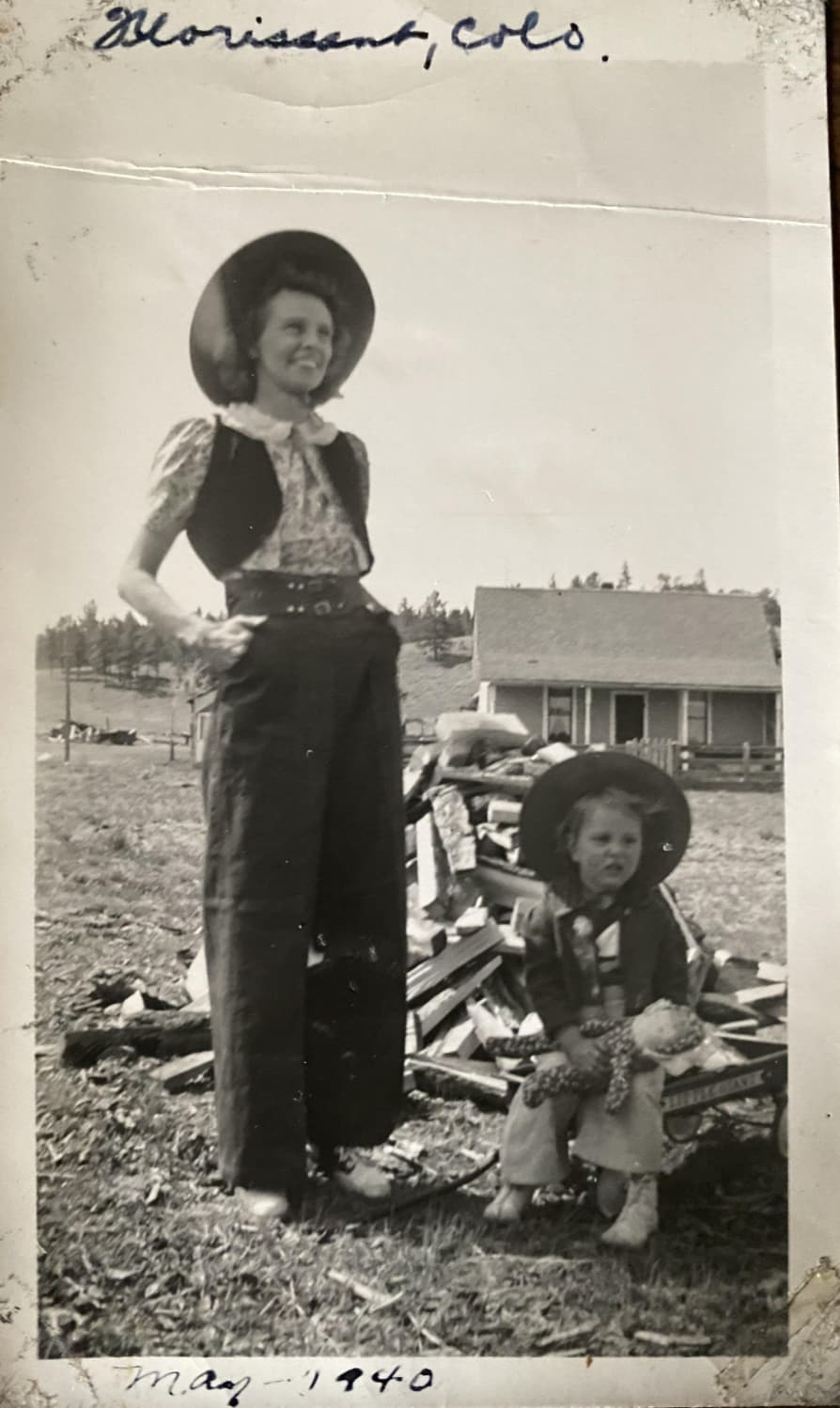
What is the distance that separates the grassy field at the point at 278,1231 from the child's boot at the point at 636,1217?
12 millimetres

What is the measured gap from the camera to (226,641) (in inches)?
37.8

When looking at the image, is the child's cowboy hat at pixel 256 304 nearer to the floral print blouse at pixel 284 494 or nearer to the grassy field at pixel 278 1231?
the floral print blouse at pixel 284 494

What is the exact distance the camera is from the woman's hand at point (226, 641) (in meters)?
0.96

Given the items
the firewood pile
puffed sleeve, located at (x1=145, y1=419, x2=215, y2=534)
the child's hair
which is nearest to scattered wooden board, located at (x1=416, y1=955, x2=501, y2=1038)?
the firewood pile

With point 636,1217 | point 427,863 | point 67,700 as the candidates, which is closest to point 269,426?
point 67,700

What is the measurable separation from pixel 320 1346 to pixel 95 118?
1.12m

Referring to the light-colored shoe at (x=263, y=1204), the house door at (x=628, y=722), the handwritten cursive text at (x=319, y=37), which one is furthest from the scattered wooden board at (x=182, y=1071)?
the handwritten cursive text at (x=319, y=37)

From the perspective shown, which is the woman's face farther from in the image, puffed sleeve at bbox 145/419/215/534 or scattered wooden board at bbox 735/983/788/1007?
scattered wooden board at bbox 735/983/788/1007

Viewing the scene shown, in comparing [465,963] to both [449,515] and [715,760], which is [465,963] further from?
[449,515]

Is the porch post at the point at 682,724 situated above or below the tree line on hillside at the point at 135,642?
below

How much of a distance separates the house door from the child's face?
0.21 feet

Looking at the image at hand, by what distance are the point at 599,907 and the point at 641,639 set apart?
0.25 m

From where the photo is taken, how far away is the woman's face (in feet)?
3.21

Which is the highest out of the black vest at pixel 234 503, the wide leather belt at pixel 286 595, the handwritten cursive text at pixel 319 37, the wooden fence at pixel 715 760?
the handwritten cursive text at pixel 319 37
